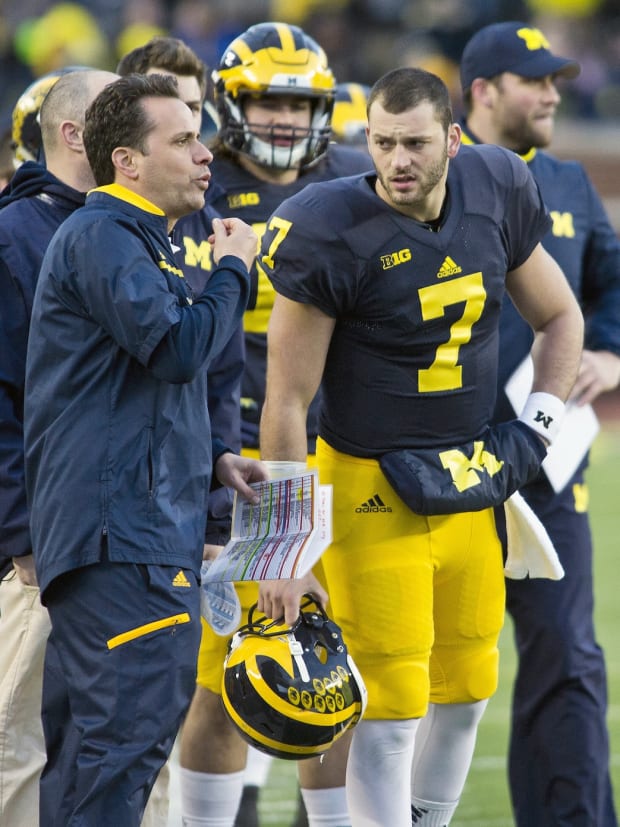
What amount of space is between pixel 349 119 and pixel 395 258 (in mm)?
2788

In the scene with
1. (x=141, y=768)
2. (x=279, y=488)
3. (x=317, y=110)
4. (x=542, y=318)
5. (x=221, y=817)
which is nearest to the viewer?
(x=141, y=768)

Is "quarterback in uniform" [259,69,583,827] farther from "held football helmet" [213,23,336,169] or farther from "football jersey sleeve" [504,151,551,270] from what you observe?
"held football helmet" [213,23,336,169]

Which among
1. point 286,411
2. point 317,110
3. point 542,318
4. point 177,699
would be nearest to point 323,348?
point 286,411

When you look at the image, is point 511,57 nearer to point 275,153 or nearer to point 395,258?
point 275,153

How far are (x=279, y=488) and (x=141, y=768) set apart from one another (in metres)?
0.71

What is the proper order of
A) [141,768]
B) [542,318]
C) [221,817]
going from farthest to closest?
[221,817], [542,318], [141,768]

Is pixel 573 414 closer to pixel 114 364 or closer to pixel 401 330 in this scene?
pixel 401 330

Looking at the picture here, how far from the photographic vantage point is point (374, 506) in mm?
3514

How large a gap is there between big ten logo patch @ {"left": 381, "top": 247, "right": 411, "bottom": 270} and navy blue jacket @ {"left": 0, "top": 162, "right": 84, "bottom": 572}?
0.74 metres

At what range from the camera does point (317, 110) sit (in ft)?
14.9

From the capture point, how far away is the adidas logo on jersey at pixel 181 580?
9.98 feet

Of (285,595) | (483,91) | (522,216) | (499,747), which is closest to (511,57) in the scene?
(483,91)

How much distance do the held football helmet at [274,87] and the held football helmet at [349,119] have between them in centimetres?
135

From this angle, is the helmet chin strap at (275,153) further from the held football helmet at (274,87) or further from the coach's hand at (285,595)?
the coach's hand at (285,595)
